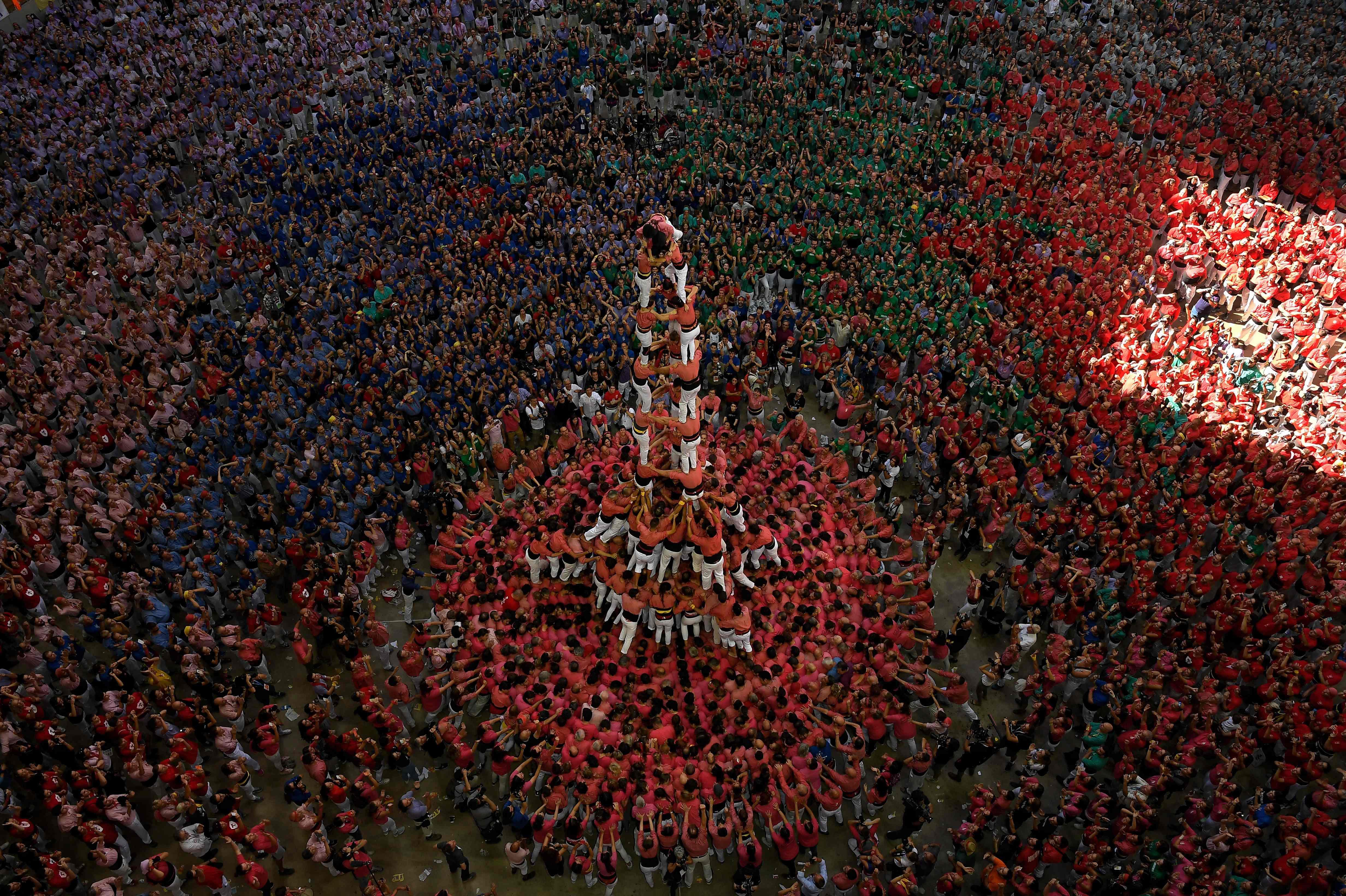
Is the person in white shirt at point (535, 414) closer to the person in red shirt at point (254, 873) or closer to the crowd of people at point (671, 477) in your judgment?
the crowd of people at point (671, 477)

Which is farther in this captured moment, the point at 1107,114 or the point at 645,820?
the point at 1107,114

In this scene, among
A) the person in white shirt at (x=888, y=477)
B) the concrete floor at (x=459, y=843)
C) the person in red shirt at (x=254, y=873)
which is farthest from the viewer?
the person in white shirt at (x=888, y=477)

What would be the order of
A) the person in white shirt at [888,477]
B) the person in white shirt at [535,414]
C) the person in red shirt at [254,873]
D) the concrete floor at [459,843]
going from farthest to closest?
the person in white shirt at [535,414], the person in white shirt at [888,477], the concrete floor at [459,843], the person in red shirt at [254,873]

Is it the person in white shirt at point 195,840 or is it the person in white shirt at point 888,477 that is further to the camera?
the person in white shirt at point 888,477

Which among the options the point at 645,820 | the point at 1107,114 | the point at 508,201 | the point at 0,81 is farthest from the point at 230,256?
the point at 1107,114

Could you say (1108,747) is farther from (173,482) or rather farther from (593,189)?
(593,189)

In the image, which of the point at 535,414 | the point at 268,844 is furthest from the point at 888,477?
the point at 268,844

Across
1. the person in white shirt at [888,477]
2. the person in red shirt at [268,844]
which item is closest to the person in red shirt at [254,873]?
the person in red shirt at [268,844]
